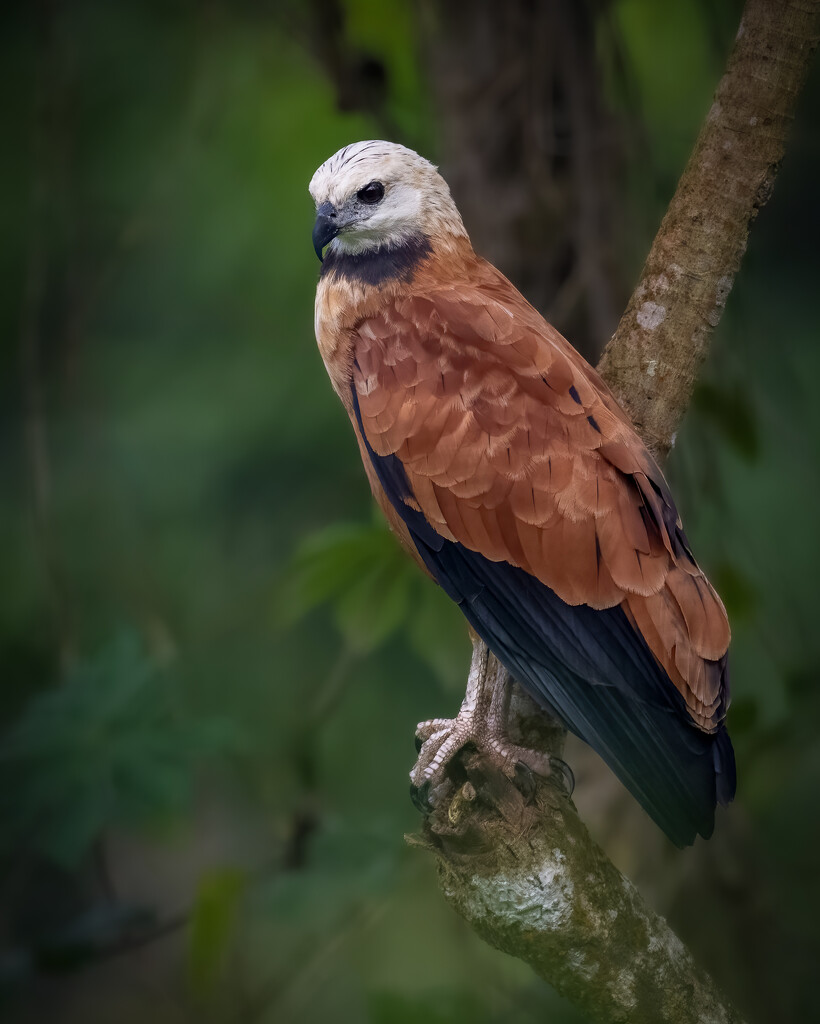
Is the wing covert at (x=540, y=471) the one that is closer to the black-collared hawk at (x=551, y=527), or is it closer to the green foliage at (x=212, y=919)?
the black-collared hawk at (x=551, y=527)

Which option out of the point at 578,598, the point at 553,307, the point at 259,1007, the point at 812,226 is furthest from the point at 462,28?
the point at 259,1007

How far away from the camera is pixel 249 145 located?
3.03 m

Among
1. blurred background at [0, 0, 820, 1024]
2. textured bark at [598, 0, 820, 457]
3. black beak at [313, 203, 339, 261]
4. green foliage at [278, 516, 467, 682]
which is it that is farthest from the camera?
Answer: blurred background at [0, 0, 820, 1024]

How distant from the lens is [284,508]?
313cm

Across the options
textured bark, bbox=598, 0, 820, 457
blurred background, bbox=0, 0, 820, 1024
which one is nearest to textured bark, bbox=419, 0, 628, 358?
blurred background, bbox=0, 0, 820, 1024

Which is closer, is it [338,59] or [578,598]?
[578,598]

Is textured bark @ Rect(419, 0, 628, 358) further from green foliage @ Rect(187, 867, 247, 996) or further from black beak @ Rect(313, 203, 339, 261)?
green foliage @ Rect(187, 867, 247, 996)

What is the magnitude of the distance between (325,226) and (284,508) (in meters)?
1.43

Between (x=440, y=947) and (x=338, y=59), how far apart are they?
221cm

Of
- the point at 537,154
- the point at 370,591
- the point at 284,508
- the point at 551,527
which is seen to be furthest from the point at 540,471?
the point at 284,508

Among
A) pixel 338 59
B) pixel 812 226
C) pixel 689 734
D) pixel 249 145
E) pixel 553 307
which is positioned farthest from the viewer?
pixel 249 145

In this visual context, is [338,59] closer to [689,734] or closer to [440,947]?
[689,734]

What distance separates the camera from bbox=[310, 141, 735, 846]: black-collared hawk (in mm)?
1524

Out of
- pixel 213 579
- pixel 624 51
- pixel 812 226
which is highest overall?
pixel 624 51
